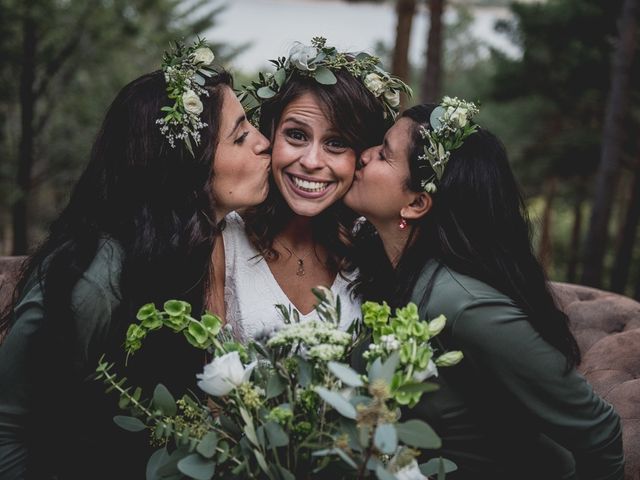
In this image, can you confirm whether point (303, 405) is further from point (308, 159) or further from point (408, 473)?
point (308, 159)

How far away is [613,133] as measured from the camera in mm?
Result: 5887

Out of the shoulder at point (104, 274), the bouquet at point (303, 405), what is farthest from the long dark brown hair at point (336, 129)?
the bouquet at point (303, 405)

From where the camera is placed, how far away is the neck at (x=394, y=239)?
267 cm

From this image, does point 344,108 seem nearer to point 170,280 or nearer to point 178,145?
point 178,145

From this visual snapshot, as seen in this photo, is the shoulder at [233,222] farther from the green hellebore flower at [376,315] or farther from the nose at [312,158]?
the green hellebore flower at [376,315]

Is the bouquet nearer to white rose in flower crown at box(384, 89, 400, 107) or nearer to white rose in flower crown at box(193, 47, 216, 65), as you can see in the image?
white rose in flower crown at box(193, 47, 216, 65)

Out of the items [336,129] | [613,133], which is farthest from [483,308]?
[613,133]

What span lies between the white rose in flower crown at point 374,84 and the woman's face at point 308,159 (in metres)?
0.27

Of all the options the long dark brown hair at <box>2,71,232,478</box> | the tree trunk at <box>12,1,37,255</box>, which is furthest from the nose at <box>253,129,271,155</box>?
the tree trunk at <box>12,1,37,255</box>

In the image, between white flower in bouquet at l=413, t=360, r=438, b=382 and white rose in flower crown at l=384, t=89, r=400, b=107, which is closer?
white flower in bouquet at l=413, t=360, r=438, b=382

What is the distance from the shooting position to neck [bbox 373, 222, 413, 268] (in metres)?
2.67

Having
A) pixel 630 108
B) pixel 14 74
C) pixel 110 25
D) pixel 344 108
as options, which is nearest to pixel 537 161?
pixel 630 108

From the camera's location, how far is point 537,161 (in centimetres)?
1098

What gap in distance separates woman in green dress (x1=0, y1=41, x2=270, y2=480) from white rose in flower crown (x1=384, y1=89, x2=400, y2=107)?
2.14 feet
